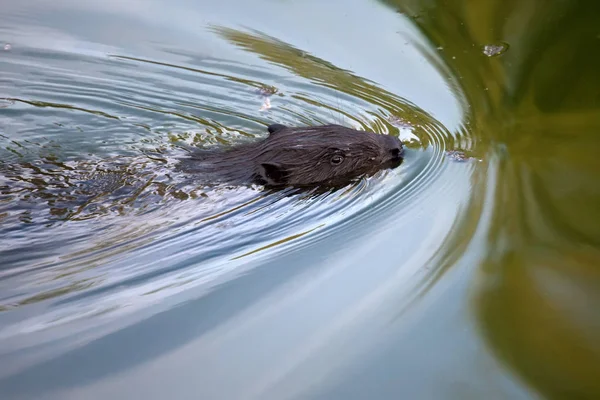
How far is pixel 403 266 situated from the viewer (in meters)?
3.53

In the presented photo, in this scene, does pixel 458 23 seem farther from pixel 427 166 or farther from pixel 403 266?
pixel 403 266

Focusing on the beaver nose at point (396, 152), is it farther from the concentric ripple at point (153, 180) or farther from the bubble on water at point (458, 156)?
the bubble on water at point (458, 156)

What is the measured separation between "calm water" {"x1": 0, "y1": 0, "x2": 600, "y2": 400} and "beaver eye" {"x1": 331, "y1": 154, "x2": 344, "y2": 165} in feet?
1.03

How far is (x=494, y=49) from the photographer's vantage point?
18.6 feet

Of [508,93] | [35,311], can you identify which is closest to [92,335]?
[35,311]

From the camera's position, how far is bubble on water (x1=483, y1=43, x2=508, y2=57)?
5630mm

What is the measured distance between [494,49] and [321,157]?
167cm

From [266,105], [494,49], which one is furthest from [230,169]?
[494,49]

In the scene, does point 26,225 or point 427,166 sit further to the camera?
point 427,166

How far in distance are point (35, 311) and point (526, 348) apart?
84.5 inches

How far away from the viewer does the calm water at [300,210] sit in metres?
2.85

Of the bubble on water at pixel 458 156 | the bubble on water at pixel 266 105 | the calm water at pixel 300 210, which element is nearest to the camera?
the calm water at pixel 300 210

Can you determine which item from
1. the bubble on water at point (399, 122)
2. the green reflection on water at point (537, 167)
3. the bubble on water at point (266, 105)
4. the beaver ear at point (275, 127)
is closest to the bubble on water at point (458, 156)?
the green reflection on water at point (537, 167)

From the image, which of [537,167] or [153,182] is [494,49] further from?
[153,182]
